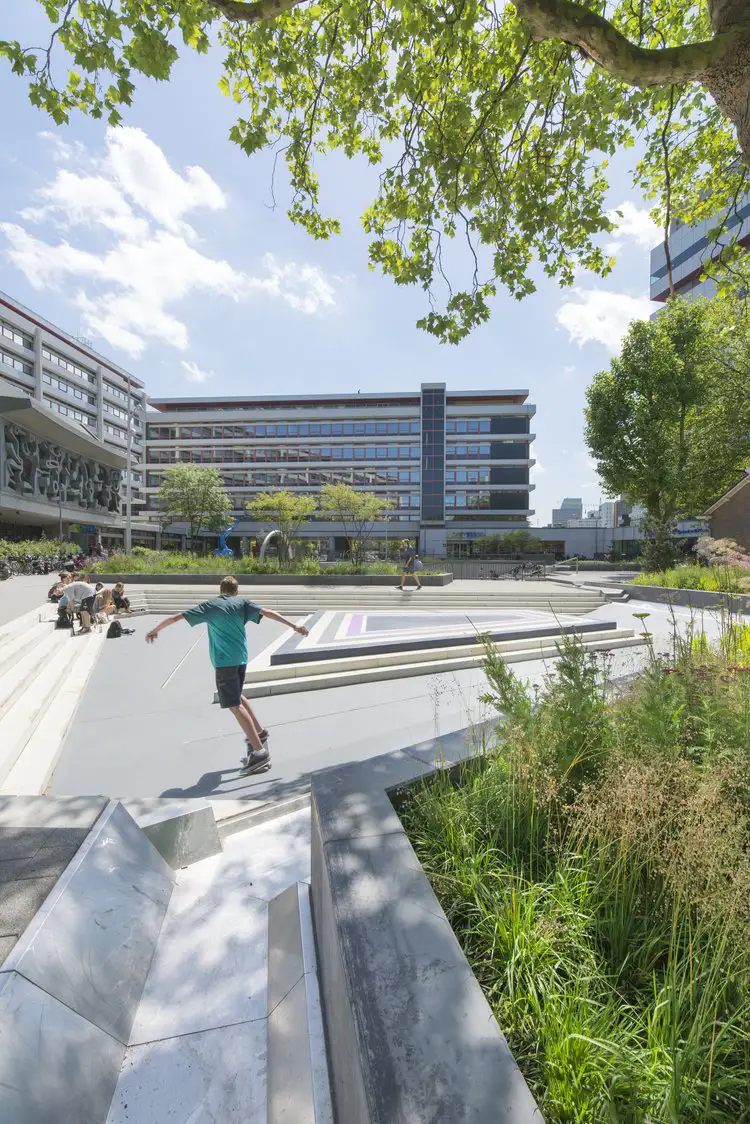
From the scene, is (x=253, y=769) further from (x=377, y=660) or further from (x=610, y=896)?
(x=377, y=660)

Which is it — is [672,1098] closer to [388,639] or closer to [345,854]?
[345,854]

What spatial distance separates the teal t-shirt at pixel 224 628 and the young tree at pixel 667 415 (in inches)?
945

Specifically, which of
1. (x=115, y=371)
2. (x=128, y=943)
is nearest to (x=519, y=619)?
(x=128, y=943)

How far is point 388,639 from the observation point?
923 centimetres

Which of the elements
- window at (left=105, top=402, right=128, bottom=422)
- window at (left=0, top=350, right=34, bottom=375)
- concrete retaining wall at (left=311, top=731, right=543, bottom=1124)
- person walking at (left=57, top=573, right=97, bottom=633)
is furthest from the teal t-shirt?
window at (left=105, top=402, right=128, bottom=422)

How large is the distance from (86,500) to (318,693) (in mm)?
47287

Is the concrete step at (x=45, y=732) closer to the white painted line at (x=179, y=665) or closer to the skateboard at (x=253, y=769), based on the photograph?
the white painted line at (x=179, y=665)

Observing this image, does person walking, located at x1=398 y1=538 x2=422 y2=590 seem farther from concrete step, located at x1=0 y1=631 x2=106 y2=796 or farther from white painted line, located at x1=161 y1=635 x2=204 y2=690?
concrete step, located at x1=0 y1=631 x2=106 y2=796

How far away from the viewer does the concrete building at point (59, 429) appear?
1384 inches

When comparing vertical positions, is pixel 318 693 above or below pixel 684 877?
below

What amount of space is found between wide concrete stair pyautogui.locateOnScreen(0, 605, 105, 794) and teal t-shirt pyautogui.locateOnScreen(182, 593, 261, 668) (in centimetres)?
180

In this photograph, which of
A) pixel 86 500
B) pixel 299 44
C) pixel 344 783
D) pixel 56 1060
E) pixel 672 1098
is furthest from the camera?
pixel 86 500

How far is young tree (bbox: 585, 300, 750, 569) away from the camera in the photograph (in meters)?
21.8

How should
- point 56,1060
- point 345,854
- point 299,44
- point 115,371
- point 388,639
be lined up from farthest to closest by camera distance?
point 115,371, point 388,639, point 299,44, point 345,854, point 56,1060
